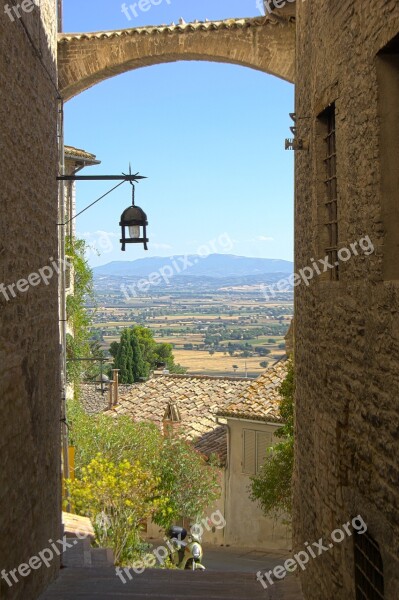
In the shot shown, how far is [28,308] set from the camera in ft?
24.0

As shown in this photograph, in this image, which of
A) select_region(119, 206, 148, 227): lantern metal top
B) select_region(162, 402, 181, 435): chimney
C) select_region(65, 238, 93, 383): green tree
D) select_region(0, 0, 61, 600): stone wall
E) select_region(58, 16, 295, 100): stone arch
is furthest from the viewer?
select_region(162, 402, 181, 435): chimney

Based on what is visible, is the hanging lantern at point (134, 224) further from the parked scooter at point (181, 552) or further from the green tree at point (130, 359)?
the green tree at point (130, 359)

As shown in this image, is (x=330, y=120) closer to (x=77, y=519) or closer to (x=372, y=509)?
(x=372, y=509)

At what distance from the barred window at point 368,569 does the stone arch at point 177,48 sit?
26.3 ft

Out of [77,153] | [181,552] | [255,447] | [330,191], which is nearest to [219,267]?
[77,153]

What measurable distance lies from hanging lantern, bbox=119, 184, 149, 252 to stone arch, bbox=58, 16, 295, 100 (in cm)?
438

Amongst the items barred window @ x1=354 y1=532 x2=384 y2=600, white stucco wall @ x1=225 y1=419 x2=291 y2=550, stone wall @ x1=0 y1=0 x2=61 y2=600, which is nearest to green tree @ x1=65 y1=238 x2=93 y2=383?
white stucco wall @ x1=225 y1=419 x2=291 y2=550

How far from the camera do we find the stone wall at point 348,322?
16.4 feet

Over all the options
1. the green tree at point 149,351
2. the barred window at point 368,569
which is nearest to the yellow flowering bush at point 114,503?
the barred window at point 368,569

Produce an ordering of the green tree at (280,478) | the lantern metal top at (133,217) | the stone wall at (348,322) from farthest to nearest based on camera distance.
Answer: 1. the green tree at (280,478)
2. the lantern metal top at (133,217)
3. the stone wall at (348,322)

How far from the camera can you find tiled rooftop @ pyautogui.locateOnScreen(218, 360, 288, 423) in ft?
71.5

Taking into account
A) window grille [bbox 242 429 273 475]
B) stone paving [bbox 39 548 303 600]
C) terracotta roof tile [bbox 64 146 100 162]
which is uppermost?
terracotta roof tile [bbox 64 146 100 162]

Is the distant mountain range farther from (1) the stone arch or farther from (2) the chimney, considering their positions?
(1) the stone arch

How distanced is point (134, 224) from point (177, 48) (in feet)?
15.5
